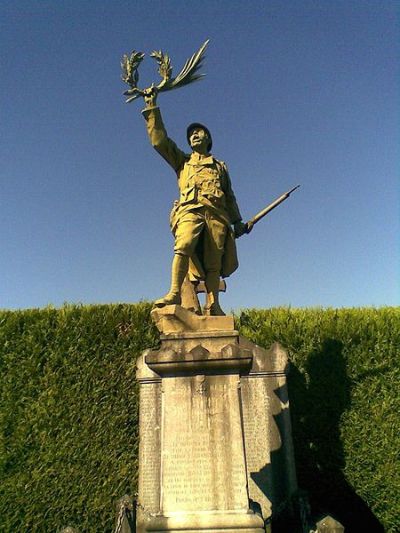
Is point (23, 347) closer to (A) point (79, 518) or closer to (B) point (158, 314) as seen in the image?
(A) point (79, 518)

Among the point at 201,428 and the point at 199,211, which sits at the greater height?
the point at 199,211

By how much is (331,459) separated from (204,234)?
487 centimetres

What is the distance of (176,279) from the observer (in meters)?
5.56

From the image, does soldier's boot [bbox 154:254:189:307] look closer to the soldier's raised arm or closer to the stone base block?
the soldier's raised arm

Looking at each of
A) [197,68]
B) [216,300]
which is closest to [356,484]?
[216,300]

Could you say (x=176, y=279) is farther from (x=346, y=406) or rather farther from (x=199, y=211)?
(x=346, y=406)

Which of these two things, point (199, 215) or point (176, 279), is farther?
point (199, 215)

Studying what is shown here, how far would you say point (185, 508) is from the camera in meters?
4.32

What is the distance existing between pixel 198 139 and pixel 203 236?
150cm

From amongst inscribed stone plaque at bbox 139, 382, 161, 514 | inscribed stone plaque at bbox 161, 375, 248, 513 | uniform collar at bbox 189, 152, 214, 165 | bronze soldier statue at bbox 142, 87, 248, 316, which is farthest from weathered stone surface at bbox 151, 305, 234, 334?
uniform collar at bbox 189, 152, 214, 165

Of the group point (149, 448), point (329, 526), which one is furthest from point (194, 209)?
point (329, 526)

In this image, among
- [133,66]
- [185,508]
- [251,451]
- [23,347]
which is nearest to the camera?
[185,508]

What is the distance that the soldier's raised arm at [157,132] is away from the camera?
576 cm

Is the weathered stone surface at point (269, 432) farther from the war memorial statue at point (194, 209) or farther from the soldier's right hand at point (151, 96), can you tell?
the soldier's right hand at point (151, 96)
